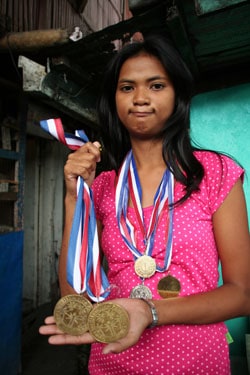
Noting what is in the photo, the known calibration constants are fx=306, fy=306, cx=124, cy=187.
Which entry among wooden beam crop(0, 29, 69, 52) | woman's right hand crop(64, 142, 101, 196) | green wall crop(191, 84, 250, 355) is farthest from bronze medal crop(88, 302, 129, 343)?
green wall crop(191, 84, 250, 355)

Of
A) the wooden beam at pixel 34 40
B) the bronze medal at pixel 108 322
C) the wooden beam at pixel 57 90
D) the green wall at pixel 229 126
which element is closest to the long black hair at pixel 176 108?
the bronze medal at pixel 108 322

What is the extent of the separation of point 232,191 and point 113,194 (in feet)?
1.90

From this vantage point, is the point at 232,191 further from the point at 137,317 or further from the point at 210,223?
the point at 137,317

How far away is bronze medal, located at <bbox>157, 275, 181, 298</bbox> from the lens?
3.93ft

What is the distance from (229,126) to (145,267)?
2658 millimetres

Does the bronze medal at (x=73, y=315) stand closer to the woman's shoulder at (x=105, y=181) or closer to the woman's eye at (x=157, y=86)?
the woman's shoulder at (x=105, y=181)

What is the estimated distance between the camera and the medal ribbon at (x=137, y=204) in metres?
1.30

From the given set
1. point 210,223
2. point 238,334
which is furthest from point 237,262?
point 238,334

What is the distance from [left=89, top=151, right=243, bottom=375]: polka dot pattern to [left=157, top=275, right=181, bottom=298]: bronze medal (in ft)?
0.07

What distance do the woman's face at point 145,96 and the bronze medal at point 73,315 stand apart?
765 mm

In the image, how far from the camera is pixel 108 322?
101 cm

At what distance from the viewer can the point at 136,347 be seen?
1.25 metres

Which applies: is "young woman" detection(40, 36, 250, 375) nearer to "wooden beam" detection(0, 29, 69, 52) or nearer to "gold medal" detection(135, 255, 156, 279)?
"gold medal" detection(135, 255, 156, 279)

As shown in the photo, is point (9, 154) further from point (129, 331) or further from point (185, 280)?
point (129, 331)
